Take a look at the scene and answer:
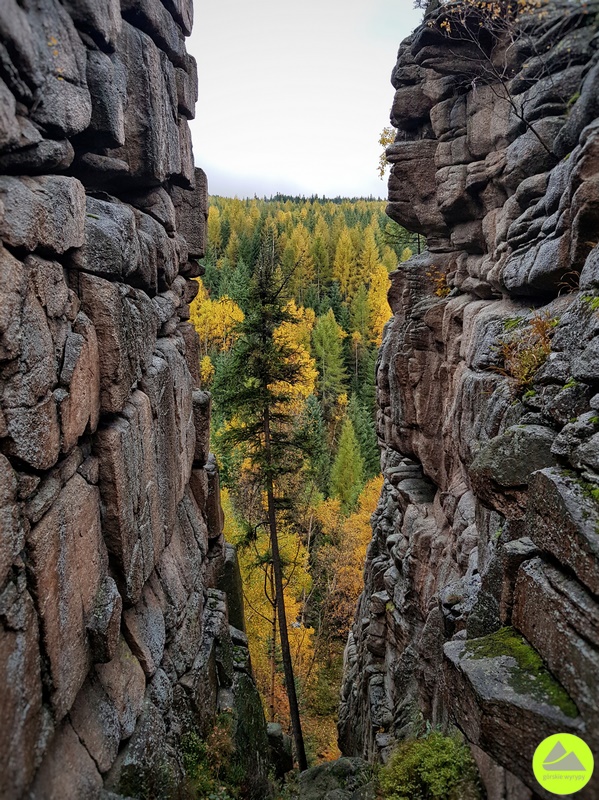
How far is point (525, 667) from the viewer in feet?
16.3

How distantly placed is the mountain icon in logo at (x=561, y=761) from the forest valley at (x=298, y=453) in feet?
38.0

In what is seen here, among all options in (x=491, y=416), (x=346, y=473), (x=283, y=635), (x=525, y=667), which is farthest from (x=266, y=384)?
(x=346, y=473)

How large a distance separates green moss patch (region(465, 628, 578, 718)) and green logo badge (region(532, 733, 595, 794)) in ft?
0.73

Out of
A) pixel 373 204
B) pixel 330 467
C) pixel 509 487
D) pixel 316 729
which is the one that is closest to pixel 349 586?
pixel 316 729

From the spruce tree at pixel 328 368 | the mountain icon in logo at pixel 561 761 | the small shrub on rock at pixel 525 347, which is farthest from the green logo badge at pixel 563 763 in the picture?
the spruce tree at pixel 328 368

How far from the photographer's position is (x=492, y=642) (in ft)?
18.4

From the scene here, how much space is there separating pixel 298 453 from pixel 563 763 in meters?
12.6

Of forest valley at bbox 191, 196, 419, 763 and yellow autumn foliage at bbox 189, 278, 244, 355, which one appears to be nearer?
forest valley at bbox 191, 196, 419, 763

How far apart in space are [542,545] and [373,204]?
16282 cm

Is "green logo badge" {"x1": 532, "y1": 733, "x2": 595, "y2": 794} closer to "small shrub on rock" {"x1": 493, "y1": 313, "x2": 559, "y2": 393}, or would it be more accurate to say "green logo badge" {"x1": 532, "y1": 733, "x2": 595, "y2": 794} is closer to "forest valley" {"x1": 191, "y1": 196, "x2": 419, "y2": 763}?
"small shrub on rock" {"x1": 493, "y1": 313, "x2": 559, "y2": 393}

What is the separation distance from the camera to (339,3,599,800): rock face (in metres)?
4.89

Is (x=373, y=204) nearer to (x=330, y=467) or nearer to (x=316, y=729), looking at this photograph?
(x=330, y=467)

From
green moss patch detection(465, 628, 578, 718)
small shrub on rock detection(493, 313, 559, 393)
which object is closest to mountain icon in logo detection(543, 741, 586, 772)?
green moss patch detection(465, 628, 578, 718)

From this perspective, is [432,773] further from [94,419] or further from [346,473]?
[346,473]
